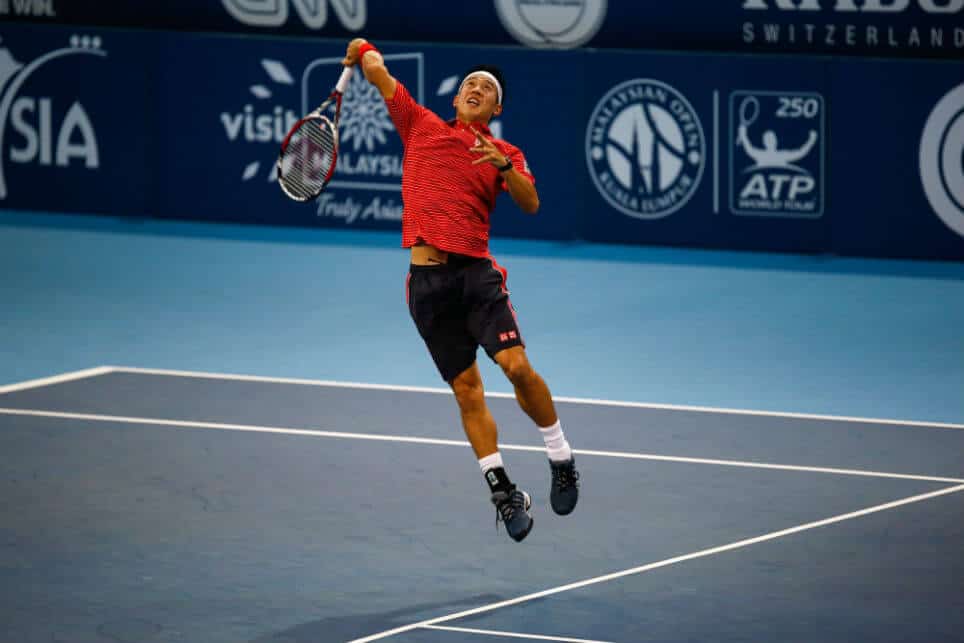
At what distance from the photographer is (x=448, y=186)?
30.5 feet

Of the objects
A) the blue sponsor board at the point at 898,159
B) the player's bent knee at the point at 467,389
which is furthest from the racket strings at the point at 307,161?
the blue sponsor board at the point at 898,159

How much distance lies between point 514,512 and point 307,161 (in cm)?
244

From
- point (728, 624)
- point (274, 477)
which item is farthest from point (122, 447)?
point (728, 624)

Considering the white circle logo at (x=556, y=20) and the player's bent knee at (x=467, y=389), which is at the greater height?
the white circle logo at (x=556, y=20)

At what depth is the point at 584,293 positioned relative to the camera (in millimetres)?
16375

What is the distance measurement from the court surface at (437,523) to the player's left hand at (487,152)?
172 cm

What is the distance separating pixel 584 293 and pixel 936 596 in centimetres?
792

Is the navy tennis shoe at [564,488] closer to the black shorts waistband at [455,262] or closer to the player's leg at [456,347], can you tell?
the player's leg at [456,347]

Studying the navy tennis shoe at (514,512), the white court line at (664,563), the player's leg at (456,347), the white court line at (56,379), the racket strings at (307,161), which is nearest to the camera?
the white court line at (664,563)

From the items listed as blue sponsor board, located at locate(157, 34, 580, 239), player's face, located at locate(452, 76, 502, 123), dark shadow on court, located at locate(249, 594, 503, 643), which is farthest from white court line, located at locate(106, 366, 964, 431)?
blue sponsor board, located at locate(157, 34, 580, 239)

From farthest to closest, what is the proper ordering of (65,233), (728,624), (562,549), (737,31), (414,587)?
(65,233) → (737,31) → (562,549) → (414,587) → (728,624)

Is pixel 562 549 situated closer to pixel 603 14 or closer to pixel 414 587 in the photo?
pixel 414 587

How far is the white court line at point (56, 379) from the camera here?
13.0m

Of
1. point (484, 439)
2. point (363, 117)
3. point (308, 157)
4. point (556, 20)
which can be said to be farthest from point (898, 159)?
point (484, 439)
